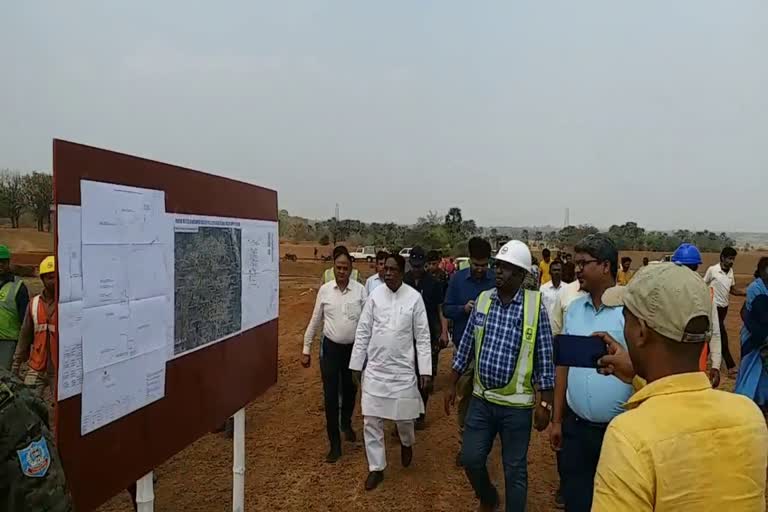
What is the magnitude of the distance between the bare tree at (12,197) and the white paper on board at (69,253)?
5530cm

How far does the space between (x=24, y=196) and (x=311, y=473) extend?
5435cm

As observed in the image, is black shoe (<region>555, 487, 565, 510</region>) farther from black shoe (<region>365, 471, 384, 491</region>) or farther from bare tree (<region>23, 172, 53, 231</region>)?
bare tree (<region>23, 172, 53, 231</region>)

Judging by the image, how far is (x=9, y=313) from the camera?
6.38 meters

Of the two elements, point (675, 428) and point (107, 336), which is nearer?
point (675, 428)

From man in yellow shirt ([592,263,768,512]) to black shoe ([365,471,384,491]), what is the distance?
14.5ft

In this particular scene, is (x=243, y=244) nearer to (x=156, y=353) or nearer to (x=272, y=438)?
(x=156, y=353)

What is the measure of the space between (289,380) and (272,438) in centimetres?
295

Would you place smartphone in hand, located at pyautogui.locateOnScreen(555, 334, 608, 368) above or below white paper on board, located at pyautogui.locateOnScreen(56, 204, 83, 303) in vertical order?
below

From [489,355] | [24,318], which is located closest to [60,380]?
[489,355]

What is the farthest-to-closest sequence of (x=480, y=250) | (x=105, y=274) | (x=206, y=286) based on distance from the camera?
(x=480, y=250)
(x=206, y=286)
(x=105, y=274)

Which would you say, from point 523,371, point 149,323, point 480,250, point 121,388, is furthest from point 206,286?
point 480,250

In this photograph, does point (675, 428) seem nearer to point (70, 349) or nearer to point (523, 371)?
point (70, 349)

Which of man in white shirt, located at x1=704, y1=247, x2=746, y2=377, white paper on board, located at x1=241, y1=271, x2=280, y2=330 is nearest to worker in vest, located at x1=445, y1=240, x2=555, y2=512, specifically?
white paper on board, located at x1=241, y1=271, x2=280, y2=330

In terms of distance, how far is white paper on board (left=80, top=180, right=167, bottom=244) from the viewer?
2.71 meters
